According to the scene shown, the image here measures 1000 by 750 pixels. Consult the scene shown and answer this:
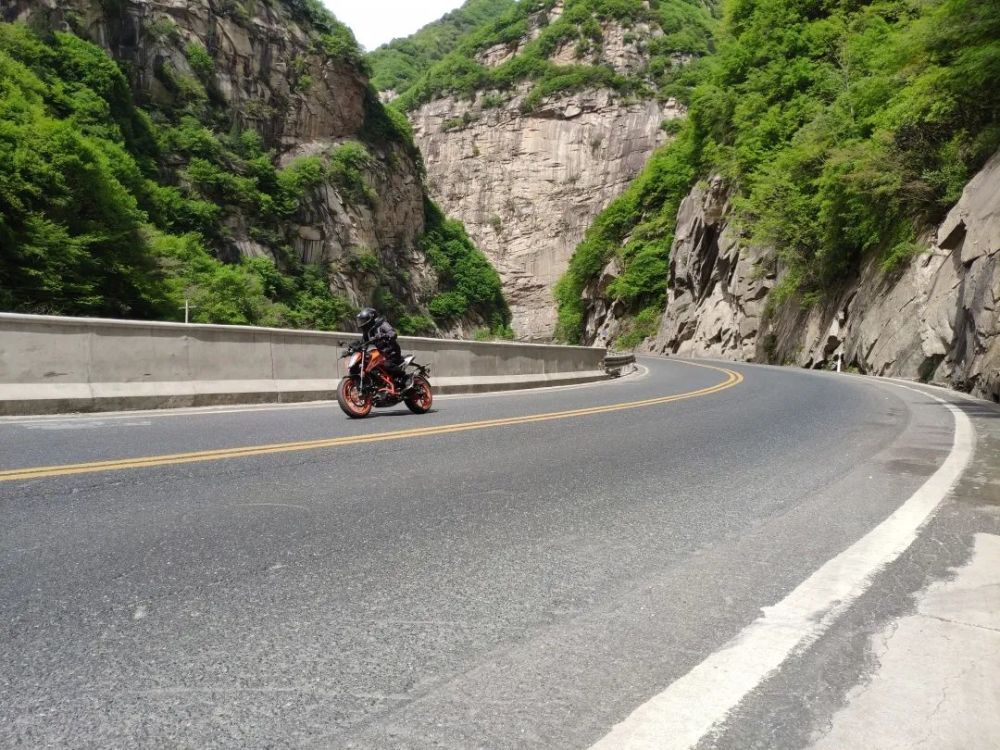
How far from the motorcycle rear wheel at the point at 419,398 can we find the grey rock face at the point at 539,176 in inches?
3815

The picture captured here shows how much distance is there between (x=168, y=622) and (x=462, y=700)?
4.02 feet

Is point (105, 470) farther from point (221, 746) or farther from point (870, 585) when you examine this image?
point (870, 585)

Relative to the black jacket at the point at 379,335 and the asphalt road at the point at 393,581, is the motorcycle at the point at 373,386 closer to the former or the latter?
the black jacket at the point at 379,335

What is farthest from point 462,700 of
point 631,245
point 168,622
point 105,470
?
→ point 631,245

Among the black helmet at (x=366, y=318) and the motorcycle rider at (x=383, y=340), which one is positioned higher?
the black helmet at (x=366, y=318)

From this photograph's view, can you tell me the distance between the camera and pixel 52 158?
1623 inches

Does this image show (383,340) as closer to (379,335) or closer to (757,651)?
(379,335)

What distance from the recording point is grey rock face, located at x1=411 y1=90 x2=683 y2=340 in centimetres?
10800

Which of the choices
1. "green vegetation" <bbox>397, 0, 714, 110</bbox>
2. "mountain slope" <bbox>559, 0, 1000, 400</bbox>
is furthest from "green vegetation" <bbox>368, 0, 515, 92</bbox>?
"mountain slope" <bbox>559, 0, 1000, 400</bbox>

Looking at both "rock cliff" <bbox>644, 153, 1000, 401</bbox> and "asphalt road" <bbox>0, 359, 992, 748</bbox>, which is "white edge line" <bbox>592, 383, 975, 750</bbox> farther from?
"rock cliff" <bbox>644, 153, 1000, 401</bbox>

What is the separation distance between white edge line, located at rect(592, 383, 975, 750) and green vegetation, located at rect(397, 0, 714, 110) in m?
114

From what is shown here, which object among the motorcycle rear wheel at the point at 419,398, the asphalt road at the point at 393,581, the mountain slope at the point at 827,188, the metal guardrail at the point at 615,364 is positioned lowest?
the metal guardrail at the point at 615,364

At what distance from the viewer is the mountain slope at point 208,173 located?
4138 centimetres

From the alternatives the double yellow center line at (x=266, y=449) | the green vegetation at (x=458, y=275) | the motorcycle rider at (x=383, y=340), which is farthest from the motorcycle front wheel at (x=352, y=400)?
the green vegetation at (x=458, y=275)
